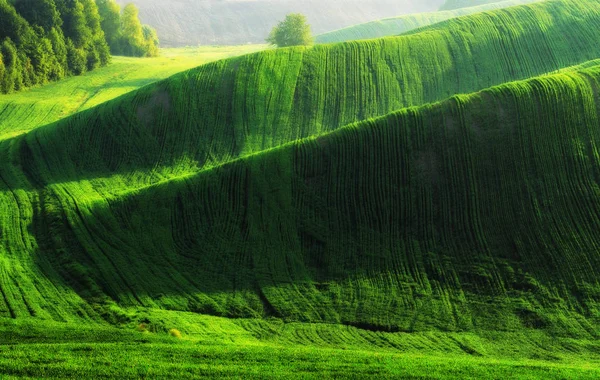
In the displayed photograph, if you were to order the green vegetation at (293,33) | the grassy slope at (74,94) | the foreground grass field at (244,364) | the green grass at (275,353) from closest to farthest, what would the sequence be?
the foreground grass field at (244,364), the green grass at (275,353), the grassy slope at (74,94), the green vegetation at (293,33)

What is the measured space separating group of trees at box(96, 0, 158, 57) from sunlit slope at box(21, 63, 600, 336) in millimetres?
69409

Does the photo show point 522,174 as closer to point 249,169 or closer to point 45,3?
point 249,169

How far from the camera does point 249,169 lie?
3369cm

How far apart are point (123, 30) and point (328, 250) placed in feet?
280

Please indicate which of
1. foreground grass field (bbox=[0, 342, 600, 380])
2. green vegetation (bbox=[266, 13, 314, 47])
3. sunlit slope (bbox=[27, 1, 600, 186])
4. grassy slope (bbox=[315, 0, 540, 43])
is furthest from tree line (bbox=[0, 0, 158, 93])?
grassy slope (bbox=[315, 0, 540, 43])

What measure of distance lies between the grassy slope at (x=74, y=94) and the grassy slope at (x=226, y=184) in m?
14.2

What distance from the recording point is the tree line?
67.3 m

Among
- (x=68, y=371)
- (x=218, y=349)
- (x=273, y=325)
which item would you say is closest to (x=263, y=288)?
(x=273, y=325)

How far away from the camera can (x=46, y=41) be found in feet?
237

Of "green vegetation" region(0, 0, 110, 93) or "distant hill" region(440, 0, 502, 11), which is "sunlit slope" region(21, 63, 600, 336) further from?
"distant hill" region(440, 0, 502, 11)

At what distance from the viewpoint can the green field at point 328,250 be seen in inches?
847

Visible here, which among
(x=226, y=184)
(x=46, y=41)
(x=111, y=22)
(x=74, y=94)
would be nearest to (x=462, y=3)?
(x=111, y=22)

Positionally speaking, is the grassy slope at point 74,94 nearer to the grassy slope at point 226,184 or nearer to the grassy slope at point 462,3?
the grassy slope at point 226,184

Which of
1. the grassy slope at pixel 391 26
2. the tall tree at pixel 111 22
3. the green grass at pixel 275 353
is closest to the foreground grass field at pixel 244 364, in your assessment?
the green grass at pixel 275 353
